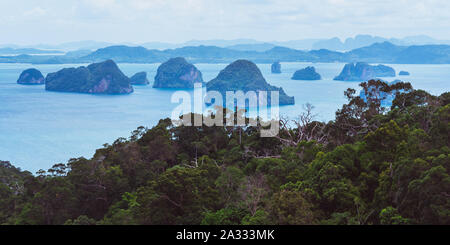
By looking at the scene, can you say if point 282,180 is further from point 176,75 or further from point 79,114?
point 176,75

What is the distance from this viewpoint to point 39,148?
38.8 meters

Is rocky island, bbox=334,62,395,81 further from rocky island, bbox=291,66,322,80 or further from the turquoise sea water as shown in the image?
rocky island, bbox=291,66,322,80

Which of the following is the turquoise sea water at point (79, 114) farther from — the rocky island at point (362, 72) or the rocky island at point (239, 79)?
the rocky island at point (239, 79)

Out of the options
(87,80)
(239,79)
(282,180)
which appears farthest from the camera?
(87,80)

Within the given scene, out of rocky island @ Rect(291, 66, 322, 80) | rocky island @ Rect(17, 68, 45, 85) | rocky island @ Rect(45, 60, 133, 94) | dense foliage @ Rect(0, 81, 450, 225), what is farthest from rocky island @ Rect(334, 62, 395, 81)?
dense foliage @ Rect(0, 81, 450, 225)

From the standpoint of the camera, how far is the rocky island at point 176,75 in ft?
300

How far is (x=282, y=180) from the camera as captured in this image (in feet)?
33.3

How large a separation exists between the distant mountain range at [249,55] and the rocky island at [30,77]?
4013 cm

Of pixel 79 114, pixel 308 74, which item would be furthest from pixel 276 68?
pixel 79 114

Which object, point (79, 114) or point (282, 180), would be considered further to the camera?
point (79, 114)

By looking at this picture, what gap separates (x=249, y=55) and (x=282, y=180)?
12489 cm

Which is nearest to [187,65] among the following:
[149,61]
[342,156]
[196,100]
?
[196,100]

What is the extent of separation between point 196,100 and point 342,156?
58431mm
